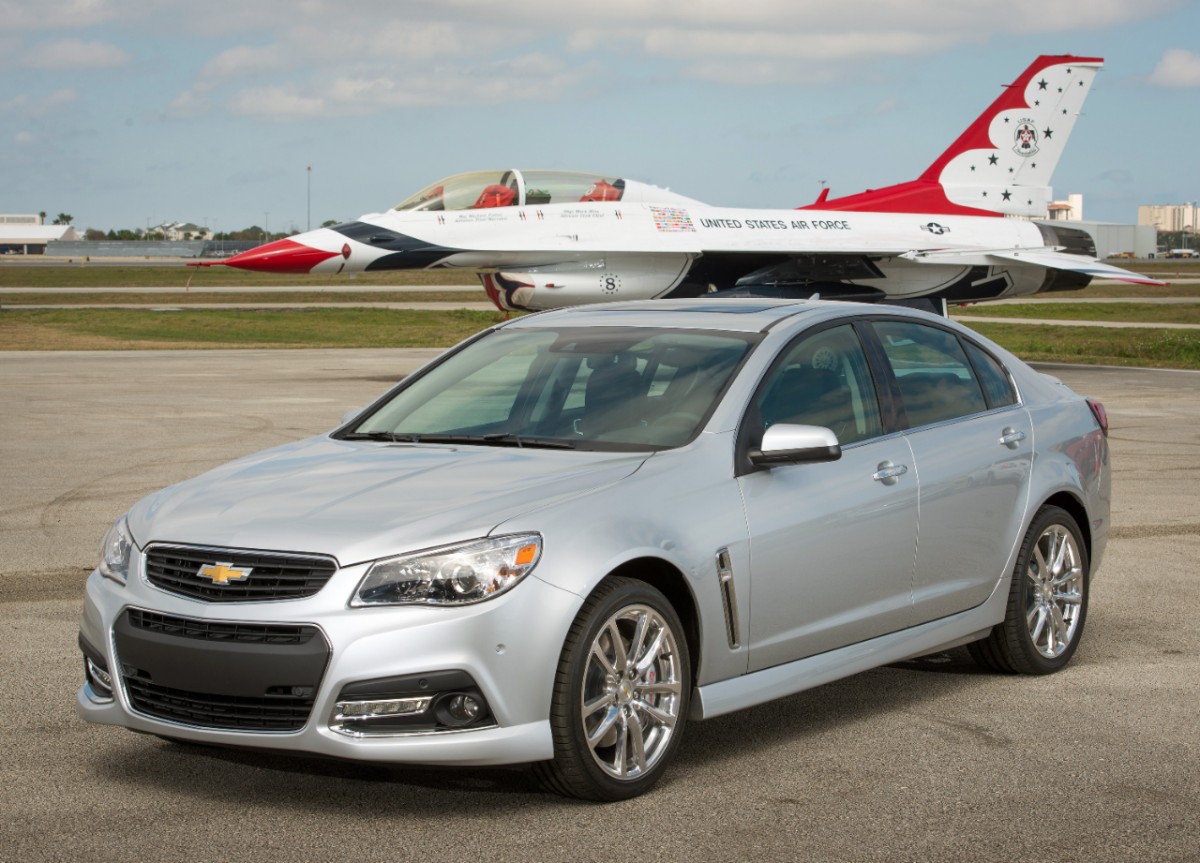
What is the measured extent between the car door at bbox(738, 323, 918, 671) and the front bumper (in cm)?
101

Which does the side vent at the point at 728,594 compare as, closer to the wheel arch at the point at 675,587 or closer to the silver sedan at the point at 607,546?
the silver sedan at the point at 607,546

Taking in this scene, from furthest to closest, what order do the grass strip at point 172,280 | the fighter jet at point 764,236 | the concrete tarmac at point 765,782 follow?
the grass strip at point 172,280
the fighter jet at point 764,236
the concrete tarmac at point 765,782

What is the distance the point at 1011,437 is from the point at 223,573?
3.56 metres

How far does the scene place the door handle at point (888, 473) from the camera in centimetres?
586

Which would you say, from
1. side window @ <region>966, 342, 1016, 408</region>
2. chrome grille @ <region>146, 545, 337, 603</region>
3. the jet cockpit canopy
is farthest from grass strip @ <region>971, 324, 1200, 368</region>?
chrome grille @ <region>146, 545, 337, 603</region>

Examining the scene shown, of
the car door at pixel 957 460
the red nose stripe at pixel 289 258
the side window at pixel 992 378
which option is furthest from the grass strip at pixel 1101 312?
the car door at pixel 957 460

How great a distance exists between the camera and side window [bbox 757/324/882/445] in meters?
5.80

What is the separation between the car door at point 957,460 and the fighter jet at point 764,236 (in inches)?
732

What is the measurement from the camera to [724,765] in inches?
207

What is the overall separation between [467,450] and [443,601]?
114 centimetres

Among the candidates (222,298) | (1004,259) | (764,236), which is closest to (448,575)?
(764,236)

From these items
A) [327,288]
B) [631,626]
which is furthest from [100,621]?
[327,288]

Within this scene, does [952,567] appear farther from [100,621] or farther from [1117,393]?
[1117,393]

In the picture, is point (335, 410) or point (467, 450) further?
point (335, 410)
